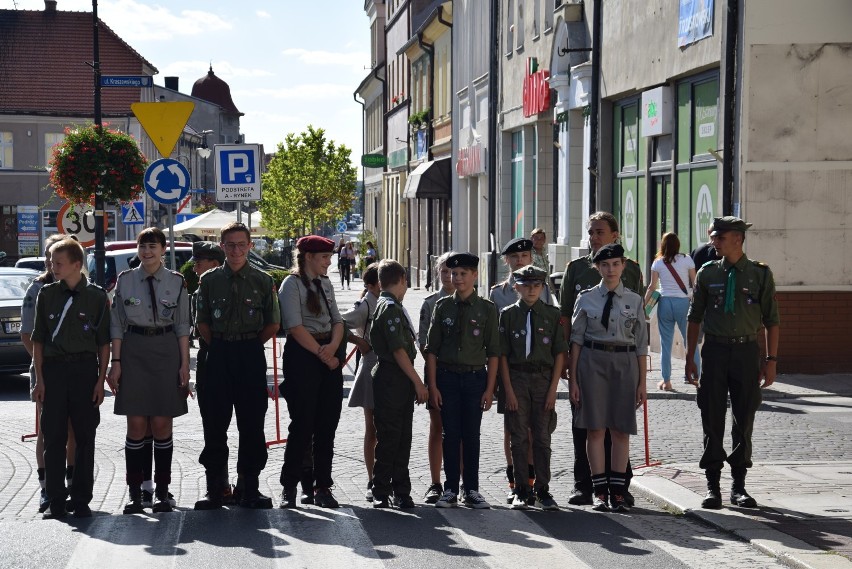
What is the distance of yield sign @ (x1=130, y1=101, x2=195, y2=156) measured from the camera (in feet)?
52.9

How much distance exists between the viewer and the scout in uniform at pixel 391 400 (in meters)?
8.95

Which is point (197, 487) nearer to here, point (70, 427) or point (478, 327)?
point (70, 427)

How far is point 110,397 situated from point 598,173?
401 inches

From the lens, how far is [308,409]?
29.6 feet

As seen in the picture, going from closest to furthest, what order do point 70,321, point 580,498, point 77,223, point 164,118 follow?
point 70,321
point 580,498
point 164,118
point 77,223

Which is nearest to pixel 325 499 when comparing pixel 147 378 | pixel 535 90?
pixel 147 378

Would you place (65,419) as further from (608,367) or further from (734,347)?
(734,347)

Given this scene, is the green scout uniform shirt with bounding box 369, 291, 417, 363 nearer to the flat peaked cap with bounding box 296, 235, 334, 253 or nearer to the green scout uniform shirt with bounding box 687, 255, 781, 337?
the flat peaked cap with bounding box 296, 235, 334, 253

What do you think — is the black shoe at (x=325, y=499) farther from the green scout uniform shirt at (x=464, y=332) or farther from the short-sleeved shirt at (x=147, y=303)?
the short-sleeved shirt at (x=147, y=303)

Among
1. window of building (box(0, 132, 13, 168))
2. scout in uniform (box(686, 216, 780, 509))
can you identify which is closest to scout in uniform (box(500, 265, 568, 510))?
scout in uniform (box(686, 216, 780, 509))

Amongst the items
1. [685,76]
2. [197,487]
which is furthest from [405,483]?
[685,76]

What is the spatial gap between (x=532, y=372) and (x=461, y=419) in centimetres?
54

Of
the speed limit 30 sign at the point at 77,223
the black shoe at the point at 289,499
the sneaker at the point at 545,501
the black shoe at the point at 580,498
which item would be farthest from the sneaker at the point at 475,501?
the speed limit 30 sign at the point at 77,223

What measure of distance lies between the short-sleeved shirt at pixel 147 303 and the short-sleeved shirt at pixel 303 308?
0.64 meters
